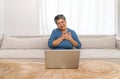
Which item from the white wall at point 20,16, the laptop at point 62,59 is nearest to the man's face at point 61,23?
the laptop at point 62,59

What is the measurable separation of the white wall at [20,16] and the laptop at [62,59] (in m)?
3.24

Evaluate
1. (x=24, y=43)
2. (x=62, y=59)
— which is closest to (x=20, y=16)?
(x=24, y=43)

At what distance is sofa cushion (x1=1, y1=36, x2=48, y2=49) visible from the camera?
10.7 feet

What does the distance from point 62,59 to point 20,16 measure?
339 cm

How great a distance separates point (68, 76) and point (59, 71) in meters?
0.14

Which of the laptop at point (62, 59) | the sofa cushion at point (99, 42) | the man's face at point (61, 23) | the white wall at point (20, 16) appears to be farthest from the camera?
the white wall at point (20, 16)

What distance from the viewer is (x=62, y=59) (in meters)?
1.40

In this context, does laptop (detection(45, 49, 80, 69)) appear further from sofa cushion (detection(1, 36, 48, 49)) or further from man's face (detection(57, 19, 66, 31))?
sofa cushion (detection(1, 36, 48, 49))

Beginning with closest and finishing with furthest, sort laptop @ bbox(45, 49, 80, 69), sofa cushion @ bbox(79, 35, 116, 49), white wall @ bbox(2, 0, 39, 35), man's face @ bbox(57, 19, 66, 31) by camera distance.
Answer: laptop @ bbox(45, 49, 80, 69) → man's face @ bbox(57, 19, 66, 31) → sofa cushion @ bbox(79, 35, 116, 49) → white wall @ bbox(2, 0, 39, 35)

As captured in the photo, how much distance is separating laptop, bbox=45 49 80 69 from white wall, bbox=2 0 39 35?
3244 millimetres

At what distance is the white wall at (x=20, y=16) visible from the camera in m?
4.57

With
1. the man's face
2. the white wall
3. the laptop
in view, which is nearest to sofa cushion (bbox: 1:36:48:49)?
the man's face

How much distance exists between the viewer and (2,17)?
15.0ft

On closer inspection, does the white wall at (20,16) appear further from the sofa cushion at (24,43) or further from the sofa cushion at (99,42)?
the sofa cushion at (99,42)
